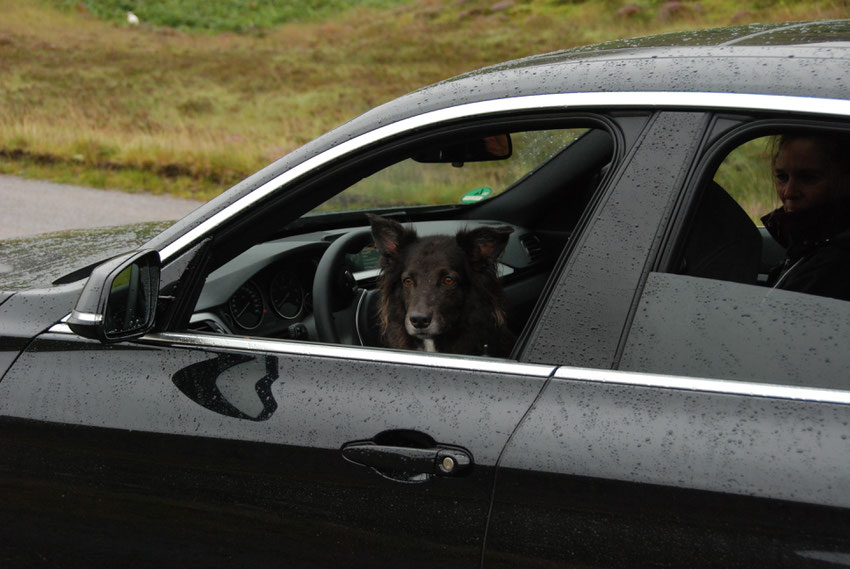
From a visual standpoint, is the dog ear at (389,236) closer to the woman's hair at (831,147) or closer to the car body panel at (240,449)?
the car body panel at (240,449)

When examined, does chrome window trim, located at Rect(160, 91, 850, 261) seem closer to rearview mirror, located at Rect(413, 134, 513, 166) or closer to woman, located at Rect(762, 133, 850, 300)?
woman, located at Rect(762, 133, 850, 300)

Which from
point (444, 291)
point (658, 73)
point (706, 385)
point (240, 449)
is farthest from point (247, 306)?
point (706, 385)

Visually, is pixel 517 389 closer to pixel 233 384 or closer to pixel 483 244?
pixel 233 384

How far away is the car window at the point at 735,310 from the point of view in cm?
175

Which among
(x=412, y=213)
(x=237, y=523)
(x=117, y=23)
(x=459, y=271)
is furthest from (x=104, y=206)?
(x=117, y=23)

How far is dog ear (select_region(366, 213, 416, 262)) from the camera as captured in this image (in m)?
3.22

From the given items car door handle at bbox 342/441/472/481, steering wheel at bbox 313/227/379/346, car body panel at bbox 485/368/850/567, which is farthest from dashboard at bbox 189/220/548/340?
car body panel at bbox 485/368/850/567

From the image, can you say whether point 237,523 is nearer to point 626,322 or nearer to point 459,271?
point 626,322

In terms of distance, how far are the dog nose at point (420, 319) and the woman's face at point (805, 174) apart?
1210 mm

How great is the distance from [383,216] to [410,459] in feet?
6.45

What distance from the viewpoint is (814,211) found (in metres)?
2.40

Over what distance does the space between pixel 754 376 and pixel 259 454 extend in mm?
1049

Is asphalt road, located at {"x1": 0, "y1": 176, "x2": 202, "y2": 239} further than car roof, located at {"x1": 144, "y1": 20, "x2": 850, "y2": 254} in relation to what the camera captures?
Yes

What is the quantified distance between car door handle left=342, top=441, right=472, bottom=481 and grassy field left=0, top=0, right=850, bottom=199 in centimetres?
1231
